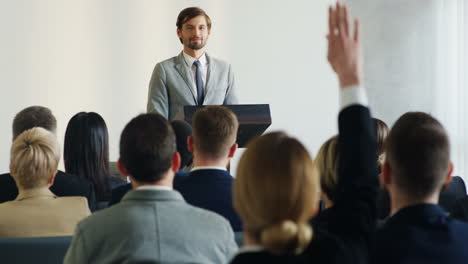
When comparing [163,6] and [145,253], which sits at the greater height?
[163,6]

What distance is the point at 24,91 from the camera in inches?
300

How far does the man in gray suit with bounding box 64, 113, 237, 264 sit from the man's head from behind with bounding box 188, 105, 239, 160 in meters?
0.93

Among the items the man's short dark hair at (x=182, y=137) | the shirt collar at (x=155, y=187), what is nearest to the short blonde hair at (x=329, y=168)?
the shirt collar at (x=155, y=187)

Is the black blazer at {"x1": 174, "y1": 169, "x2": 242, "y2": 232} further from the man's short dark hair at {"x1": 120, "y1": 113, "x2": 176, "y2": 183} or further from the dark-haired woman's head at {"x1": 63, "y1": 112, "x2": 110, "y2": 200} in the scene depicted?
the dark-haired woman's head at {"x1": 63, "y1": 112, "x2": 110, "y2": 200}

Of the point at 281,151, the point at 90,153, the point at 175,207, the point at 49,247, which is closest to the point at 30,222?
the point at 49,247

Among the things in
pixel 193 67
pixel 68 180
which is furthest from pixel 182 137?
pixel 193 67

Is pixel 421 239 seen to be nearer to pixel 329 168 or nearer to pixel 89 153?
pixel 329 168

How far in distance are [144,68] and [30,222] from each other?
5187 millimetres

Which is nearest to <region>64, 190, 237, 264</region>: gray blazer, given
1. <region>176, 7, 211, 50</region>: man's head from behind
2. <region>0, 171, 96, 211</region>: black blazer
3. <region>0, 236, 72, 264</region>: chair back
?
<region>0, 236, 72, 264</region>: chair back

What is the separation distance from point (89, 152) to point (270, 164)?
8.87ft

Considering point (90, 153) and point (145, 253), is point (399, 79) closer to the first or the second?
point (90, 153)

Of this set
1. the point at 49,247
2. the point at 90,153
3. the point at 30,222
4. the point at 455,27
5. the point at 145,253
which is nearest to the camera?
the point at 145,253

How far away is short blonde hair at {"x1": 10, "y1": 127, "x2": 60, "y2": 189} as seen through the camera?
2896 millimetres

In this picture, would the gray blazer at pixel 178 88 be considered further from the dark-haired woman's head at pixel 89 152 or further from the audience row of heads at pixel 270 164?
the audience row of heads at pixel 270 164
